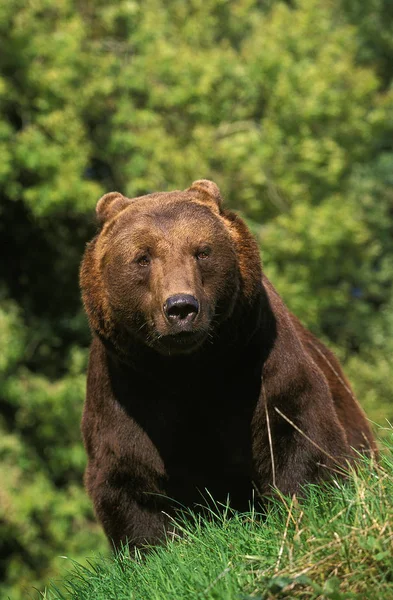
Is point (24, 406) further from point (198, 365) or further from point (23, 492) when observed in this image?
point (198, 365)

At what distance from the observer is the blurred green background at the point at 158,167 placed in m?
19.4

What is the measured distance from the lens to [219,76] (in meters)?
24.0

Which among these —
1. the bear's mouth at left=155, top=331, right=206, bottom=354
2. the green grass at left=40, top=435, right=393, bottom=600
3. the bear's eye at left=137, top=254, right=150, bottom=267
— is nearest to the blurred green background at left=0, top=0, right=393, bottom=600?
the bear's eye at left=137, top=254, right=150, bottom=267

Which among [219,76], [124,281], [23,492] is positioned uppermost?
[219,76]

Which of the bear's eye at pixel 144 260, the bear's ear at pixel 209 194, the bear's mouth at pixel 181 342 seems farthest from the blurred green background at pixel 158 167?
the bear's mouth at pixel 181 342

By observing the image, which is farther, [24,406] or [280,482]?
[24,406]

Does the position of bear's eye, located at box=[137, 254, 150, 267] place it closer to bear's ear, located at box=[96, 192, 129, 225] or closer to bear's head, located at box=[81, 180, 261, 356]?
bear's head, located at box=[81, 180, 261, 356]

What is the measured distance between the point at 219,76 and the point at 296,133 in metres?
2.26

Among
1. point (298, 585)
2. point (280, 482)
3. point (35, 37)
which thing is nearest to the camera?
point (298, 585)

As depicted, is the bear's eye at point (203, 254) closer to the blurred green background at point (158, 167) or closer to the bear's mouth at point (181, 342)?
the bear's mouth at point (181, 342)

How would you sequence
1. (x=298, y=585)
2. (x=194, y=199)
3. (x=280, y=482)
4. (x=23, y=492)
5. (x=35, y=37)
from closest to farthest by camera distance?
(x=298, y=585), (x=280, y=482), (x=194, y=199), (x=23, y=492), (x=35, y=37)

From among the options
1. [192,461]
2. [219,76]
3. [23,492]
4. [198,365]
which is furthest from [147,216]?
[219,76]

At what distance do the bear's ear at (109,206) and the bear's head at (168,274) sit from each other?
114 millimetres

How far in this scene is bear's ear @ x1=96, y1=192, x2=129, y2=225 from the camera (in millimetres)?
5695
